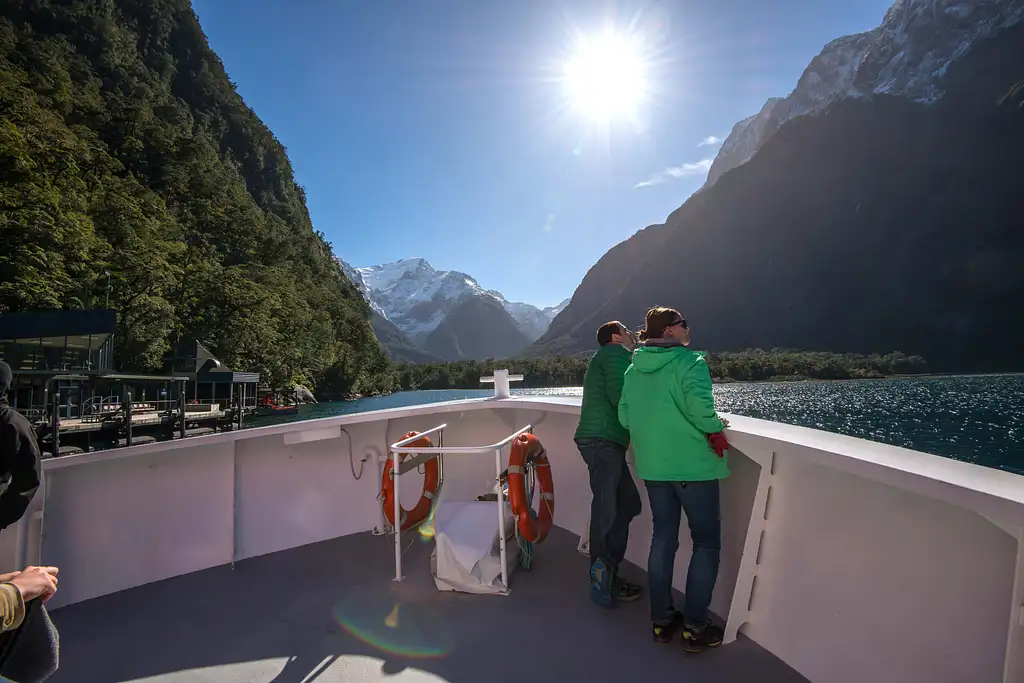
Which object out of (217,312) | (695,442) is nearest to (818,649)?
(695,442)

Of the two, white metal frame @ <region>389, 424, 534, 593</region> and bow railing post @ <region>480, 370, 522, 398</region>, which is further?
bow railing post @ <region>480, 370, 522, 398</region>

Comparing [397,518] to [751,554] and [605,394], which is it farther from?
[751,554]

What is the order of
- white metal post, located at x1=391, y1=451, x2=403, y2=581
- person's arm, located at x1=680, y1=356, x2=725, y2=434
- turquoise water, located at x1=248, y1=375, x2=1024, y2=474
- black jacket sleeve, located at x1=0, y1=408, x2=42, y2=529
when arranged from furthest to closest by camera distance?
1. turquoise water, located at x1=248, y1=375, x2=1024, y2=474
2. white metal post, located at x1=391, y1=451, x2=403, y2=581
3. person's arm, located at x1=680, y1=356, x2=725, y2=434
4. black jacket sleeve, located at x1=0, y1=408, x2=42, y2=529

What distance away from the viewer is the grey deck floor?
7.74 feet

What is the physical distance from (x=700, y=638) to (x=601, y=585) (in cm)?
63

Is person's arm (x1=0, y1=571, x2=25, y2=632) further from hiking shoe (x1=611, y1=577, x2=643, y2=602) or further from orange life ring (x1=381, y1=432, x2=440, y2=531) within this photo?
hiking shoe (x1=611, y1=577, x2=643, y2=602)

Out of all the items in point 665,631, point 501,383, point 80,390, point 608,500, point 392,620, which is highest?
point 501,383

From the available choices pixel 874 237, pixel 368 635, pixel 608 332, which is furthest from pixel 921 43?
pixel 368 635

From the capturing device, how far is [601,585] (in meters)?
2.93

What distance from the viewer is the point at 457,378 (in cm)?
10512

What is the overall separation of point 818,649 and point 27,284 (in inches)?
1120

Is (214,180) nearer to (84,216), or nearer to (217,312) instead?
(217,312)

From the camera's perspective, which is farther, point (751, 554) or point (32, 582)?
point (751, 554)

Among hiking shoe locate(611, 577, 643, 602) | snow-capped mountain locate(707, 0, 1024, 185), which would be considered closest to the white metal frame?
hiking shoe locate(611, 577, 643, 602)
